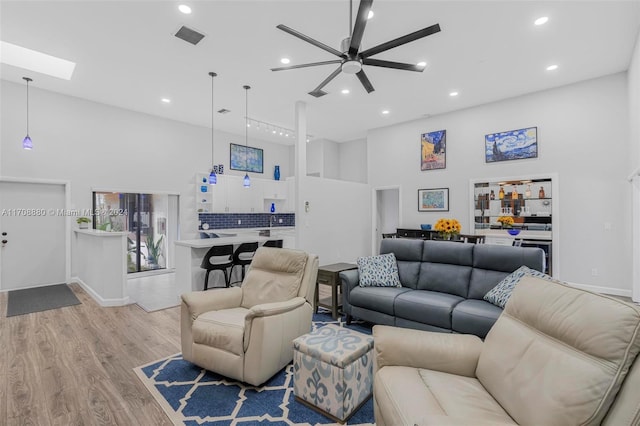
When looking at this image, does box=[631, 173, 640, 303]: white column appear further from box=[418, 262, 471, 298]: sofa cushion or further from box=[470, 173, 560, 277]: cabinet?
box=[418, 262, 471, 298]: sofa cushion

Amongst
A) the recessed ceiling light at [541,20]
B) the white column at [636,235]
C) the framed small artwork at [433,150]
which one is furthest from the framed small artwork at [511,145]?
the recessed ceiling light at [541,20]

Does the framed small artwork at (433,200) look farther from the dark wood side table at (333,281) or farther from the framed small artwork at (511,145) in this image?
the dark wood side table at (333,281)

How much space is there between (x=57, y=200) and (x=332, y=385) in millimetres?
6299

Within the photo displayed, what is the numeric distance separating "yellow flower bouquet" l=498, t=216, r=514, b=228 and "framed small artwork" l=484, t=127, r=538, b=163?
3.73 ft

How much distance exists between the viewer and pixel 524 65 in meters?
4.59

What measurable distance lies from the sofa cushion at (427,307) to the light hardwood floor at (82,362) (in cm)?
221

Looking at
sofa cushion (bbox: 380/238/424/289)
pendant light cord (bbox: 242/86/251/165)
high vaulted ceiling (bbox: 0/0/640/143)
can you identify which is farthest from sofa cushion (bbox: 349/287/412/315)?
pendant light cord (bbox: 242/86/251/165)

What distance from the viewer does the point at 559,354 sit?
1323 millimetres

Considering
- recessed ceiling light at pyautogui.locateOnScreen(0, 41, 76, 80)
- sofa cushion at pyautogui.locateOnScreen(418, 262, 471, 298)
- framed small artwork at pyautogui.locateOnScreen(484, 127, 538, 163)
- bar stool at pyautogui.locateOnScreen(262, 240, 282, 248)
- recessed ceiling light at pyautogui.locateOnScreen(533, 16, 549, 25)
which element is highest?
recessed ceiling light at pyautogui.locateOnScreen(0, 41, 76, 80)

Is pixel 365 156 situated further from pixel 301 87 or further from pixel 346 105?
pixel 301 87

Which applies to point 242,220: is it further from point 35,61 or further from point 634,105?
point 634,105

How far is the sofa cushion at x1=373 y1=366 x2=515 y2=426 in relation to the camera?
1.33m

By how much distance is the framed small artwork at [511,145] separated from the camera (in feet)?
18.5

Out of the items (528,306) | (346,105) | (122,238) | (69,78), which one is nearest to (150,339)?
(122,238)
